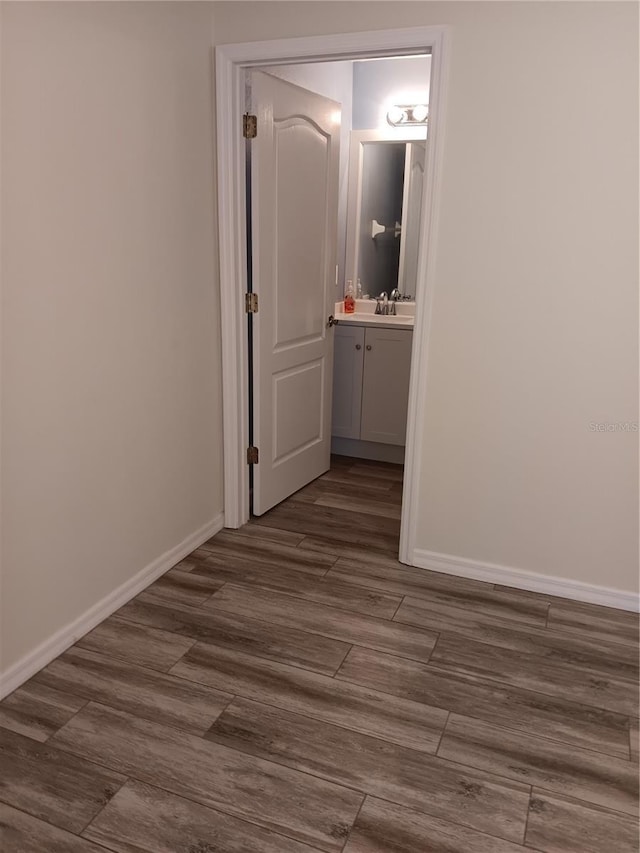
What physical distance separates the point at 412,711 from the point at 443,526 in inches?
39.6

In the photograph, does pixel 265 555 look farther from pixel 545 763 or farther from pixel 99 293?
pixel 545 763

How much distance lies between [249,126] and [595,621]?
249cm

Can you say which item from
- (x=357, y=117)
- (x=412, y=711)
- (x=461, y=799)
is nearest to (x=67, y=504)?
(x=412, y=711)

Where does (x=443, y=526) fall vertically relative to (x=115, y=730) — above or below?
above

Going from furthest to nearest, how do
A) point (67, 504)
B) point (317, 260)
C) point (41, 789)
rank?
point (317, 260), point (67, 504), point (41, 789)

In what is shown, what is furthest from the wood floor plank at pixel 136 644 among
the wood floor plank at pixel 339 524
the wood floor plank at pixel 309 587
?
the wood floor plank at pixel 339 524

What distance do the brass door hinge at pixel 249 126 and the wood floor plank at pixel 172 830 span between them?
2.52 metres

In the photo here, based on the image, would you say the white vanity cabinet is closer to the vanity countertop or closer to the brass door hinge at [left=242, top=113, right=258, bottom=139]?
the vanity countertop

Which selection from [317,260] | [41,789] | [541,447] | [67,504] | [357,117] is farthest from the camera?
[357,117]

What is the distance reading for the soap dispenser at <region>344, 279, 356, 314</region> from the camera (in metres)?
4.65

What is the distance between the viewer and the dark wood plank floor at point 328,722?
1.76 m

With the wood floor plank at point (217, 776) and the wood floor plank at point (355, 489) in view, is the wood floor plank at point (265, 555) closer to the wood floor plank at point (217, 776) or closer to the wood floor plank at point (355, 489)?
the wood floor plank at point (355, 489)

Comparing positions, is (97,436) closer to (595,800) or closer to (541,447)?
(541,447)

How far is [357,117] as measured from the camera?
14.6ft
